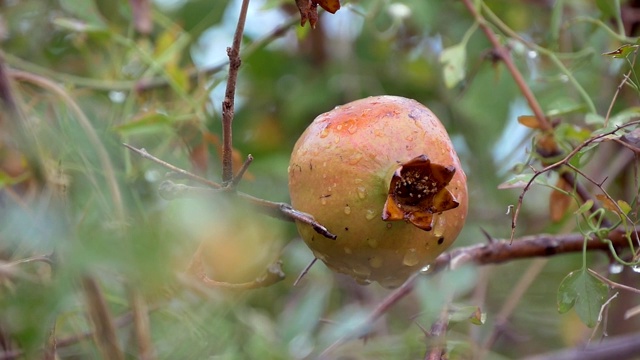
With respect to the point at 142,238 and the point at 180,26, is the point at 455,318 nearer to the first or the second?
the point at 142,238

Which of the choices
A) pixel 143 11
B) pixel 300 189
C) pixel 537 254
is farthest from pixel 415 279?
pixel 143 11

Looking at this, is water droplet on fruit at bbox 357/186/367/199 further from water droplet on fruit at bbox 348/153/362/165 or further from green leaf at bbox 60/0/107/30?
green leaf at bbox 60/0/107/30

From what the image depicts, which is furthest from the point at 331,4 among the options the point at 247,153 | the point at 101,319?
the point at 247,153

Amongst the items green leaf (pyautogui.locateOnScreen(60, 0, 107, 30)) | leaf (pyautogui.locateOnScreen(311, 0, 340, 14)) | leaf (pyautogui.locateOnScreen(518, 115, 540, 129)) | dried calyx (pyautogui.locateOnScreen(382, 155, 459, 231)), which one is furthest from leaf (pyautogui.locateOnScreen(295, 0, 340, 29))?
green leaf (pyautogui.locateOnScreen(60, 0, 107, 30))

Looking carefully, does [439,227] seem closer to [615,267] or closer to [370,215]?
[370,215]

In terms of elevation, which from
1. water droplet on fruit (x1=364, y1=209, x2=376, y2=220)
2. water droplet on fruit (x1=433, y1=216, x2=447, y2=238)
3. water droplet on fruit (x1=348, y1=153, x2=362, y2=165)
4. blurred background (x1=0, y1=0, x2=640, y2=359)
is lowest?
blurred background (x1=0, y1=0, x2=640, y2=359)

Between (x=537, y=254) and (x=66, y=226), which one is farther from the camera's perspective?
(x=537, y=254)

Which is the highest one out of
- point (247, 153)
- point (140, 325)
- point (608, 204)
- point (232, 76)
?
point (232, 76)
